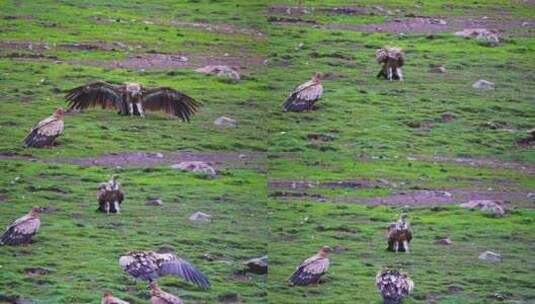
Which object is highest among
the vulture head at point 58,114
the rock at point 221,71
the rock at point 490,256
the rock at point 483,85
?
the rock at point 221,71

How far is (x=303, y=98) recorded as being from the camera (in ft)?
39.1

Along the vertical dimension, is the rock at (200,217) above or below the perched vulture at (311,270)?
above

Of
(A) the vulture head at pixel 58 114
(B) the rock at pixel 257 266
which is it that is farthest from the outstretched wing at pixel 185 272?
(A) the vulture head at pixel 58 114

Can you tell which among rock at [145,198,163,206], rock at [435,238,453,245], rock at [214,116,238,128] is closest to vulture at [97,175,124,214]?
rock at [145,198,163,206]

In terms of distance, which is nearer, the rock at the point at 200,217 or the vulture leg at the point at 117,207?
the vulture leg at the point at 117,207

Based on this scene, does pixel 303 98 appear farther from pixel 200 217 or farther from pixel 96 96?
pixel 96 96

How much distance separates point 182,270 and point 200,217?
560 millimetres

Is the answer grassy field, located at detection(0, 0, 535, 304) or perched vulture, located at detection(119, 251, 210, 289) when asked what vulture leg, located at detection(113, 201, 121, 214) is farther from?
perched vulture, located at detection(119, 251, 210, 289)

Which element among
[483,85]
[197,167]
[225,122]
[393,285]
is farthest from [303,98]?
[393,285]

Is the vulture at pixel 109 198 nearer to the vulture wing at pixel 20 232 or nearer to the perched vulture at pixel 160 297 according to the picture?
the vulture wing at pixel 20 232

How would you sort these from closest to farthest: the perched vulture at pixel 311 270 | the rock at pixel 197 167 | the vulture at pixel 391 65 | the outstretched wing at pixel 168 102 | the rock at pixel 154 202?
1. the perched vulture at pixel 311 270
2. the rock at pixel 154 202
3. the rock at pixel 197 167
4. the outstretched wing at pixel 168 102
5. the vulture at pixel 391 65

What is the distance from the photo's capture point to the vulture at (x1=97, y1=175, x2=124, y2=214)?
1149 cm

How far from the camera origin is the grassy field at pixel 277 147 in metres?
11.4

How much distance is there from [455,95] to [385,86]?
65cm
